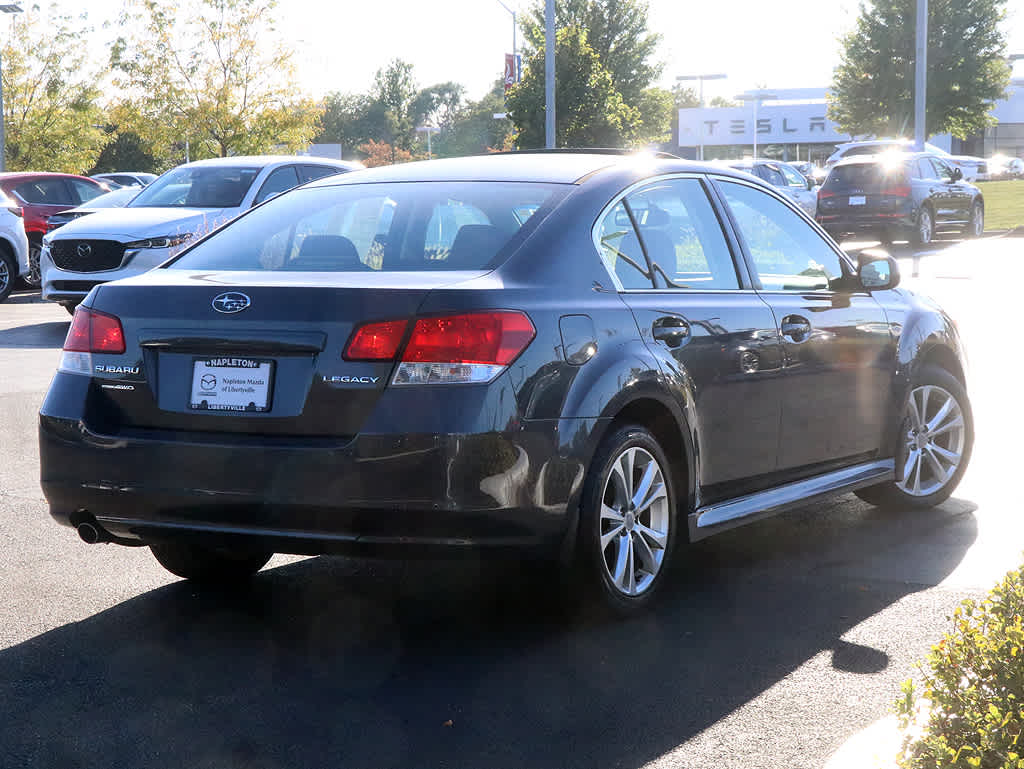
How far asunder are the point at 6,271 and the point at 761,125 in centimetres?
7250

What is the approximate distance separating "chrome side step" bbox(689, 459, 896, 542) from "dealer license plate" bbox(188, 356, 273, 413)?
1.66 m

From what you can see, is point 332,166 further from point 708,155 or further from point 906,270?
point 708,155

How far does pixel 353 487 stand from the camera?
4.27 meters

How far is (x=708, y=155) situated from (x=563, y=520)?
91233mm

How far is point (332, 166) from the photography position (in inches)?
660

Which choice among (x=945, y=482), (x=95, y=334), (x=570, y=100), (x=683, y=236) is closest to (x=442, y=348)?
(x=95, y=334)

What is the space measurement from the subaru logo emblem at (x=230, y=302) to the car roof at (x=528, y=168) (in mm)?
1160

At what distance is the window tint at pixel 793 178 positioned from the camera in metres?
35.8

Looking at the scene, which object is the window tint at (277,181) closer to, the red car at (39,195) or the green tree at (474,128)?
the red car at (39,195)

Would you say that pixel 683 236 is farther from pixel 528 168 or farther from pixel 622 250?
pixel 528 168

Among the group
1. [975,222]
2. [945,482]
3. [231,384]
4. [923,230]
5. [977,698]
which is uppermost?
[975,222]

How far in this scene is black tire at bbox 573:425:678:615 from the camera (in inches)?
182

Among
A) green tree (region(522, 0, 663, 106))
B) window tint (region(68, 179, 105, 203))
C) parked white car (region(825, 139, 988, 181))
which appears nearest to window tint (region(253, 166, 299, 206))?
window tint (region(68, 179, 105, 203))

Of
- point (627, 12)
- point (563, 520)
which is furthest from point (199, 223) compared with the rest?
point (627, 12)
